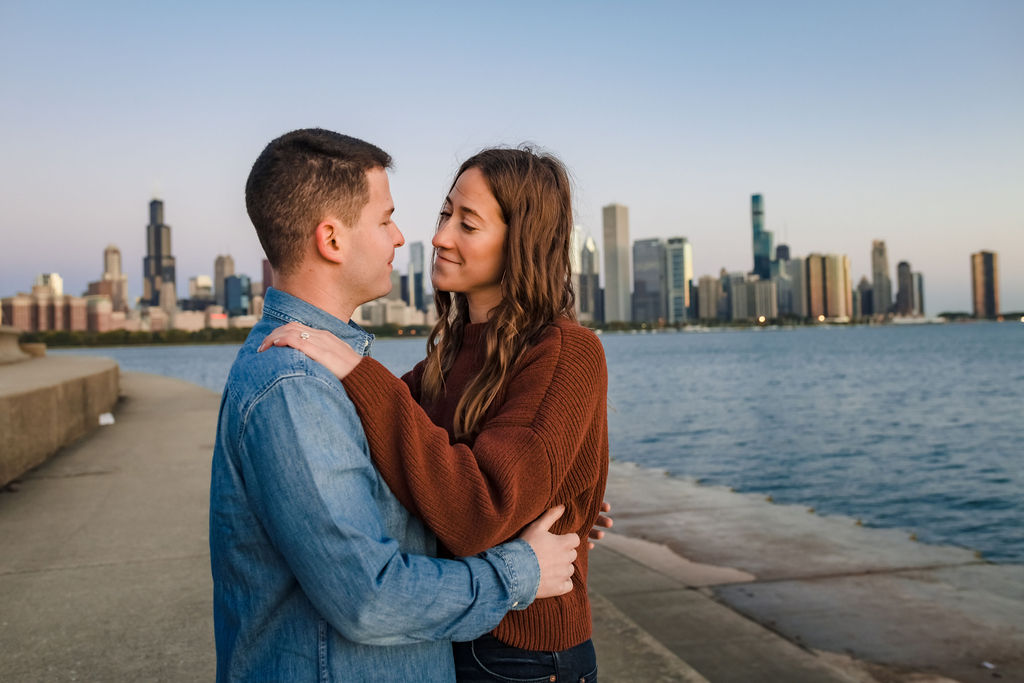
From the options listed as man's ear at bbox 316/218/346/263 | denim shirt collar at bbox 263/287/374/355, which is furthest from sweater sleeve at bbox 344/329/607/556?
man's ear at bbox 316/218/346/263

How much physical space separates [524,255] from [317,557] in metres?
1.09

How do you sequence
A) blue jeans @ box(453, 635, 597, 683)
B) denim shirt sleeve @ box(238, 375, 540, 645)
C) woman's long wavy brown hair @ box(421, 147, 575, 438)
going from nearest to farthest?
denim shirt sleeve @ box(238, 375, 540, 645) → blue jeans @ box(453, 635, 597, 683) → woman's long wavy brown hair @ box(421, 147, 575, 438)

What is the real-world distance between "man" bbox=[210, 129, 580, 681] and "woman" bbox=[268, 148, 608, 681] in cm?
8

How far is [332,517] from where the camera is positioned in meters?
1.46

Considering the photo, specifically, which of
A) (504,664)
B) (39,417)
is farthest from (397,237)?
(39,417)

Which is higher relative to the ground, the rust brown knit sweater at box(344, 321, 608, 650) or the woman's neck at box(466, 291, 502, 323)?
the woman's neck at box(466, 291, 502, 323)

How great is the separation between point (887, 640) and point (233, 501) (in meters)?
5.94

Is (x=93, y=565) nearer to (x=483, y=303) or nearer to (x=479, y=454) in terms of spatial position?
(x=483, y=303)

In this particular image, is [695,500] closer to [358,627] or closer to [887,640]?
[887,640]

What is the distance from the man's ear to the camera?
5.88ft

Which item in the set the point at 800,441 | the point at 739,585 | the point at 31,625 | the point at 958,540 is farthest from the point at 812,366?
the point at 31,625

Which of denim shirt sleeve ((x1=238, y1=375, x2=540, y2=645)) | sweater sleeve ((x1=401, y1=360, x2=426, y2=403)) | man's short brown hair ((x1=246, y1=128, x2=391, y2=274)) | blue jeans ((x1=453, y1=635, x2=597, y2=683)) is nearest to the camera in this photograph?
denim shirt sleeve ((x1=238, y1=375, x2=540, y2=645))

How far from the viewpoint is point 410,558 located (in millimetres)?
1595

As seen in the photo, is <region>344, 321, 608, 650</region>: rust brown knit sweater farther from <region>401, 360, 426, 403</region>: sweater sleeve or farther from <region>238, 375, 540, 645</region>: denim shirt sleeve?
<region>401, 360, 426, 403</region>: sweater sleeve
